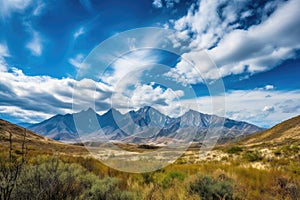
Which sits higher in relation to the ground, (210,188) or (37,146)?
(37,146)

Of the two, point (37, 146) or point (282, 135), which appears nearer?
point (37, 146)

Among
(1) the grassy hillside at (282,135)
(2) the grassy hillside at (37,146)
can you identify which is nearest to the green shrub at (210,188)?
(2) the grassy hillside at (37,146)

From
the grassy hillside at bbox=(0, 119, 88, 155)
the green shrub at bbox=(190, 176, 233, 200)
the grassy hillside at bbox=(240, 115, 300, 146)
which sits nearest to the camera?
the green shrub at bbox=(190, 176, 233, 200)

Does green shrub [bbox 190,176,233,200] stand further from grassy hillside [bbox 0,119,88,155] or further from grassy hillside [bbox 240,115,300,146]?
grassy hillside [bbox 240,115,300,146]

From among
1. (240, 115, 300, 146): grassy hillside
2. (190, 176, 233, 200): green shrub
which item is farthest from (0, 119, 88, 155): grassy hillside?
(240, 115, 300, 146): grassy hillside

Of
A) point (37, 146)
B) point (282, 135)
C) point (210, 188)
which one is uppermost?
point (282, 135)

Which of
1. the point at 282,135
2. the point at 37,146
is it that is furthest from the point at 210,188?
the point at 282,135

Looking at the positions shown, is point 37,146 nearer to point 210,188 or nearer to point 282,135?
point 210,188

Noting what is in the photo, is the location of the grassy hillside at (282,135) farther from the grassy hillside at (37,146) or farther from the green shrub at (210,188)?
the green shrub at (210,188)

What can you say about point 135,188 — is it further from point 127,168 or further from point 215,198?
point 127,168

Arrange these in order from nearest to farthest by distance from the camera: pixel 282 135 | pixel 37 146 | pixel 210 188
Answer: pixel 210 188 → pixel 37 146 → pixel 282 135

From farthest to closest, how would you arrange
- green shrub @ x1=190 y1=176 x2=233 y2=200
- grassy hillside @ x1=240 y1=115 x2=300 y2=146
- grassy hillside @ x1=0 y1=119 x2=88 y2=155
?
grassy hillside @ x1=240 y1=115 x2=300 y2=146
grassy hillside @ x1=0 y1=119 x2=88 y2=155
green shrub @ x1=190 y1=176 x2=233 y2=200

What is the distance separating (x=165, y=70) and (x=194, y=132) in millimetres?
3256

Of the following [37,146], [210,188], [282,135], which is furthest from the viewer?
[282,135]
